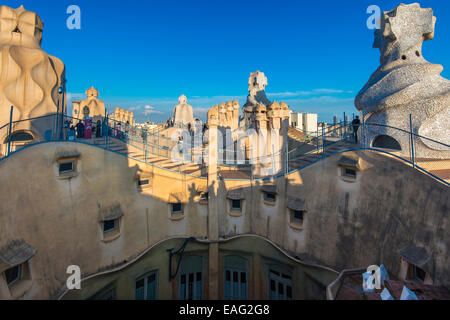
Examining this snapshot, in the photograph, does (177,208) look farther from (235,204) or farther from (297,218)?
(297,218)

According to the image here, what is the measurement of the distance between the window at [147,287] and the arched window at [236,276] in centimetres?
430

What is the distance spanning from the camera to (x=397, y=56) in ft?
37.3

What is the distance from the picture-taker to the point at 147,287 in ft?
39.5

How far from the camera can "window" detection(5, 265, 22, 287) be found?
714cm

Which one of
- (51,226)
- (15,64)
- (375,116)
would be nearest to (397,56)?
(375,116)

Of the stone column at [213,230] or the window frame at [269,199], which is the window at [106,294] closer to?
the stone column at [213,230]

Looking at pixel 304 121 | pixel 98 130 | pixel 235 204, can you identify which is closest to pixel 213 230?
pixel 235 204

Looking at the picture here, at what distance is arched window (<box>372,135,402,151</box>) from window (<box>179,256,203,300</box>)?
39.7 ft

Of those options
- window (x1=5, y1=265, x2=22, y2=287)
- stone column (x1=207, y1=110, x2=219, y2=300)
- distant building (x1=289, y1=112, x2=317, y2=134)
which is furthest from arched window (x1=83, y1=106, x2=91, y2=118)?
distant building (x1=289, y1=112, x2=317, y2=134)

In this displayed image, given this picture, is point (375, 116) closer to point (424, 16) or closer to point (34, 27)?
point (424, 16)

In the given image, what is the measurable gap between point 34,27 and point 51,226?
484 inches

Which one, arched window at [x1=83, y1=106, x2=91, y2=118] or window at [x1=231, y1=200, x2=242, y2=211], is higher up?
arched window at [x1=83, y1=106, x2=91, y2=118]

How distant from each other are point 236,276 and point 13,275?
10.9 m

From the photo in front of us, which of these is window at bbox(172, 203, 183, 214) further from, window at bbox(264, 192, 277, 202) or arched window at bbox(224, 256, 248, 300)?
window at bbox(264, 192, 277, 202)
